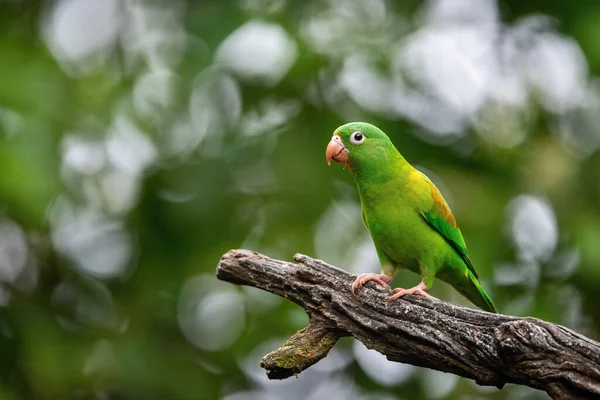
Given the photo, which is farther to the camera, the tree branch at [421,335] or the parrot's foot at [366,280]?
the parrot's foot at [366,280]

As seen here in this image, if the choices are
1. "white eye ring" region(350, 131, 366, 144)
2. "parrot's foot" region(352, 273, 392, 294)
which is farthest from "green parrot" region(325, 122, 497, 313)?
→ "parrot's foot" region(352, 273, 392, 294)

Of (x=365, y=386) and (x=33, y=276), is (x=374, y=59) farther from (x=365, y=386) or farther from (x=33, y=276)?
(x=33, y=276)

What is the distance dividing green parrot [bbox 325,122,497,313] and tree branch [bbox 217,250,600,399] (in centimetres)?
89

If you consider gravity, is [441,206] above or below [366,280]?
below

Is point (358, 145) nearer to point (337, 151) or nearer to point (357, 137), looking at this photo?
point (357, 137)

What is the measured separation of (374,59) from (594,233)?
3.04 metres

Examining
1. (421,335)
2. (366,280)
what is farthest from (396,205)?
(421,335)

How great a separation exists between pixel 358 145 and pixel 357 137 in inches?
2.3

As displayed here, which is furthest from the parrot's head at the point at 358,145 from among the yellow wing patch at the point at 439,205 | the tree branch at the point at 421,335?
the tree branch at the point at 421,335

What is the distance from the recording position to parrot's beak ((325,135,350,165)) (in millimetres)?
5891

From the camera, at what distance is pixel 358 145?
19.5ft

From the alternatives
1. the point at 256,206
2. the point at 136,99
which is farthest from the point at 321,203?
the point at 136,99

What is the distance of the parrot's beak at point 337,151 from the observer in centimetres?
589

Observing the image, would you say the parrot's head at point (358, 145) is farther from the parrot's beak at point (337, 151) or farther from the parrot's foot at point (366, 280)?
the parrot's foot at point (366, 280)
